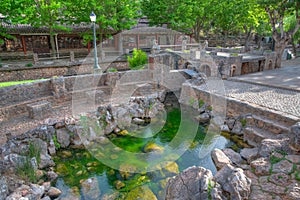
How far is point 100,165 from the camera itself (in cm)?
874

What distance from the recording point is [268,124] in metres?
9.79

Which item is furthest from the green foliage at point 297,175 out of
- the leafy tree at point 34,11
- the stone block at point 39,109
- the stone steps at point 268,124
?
the leafy tree at point 34,11

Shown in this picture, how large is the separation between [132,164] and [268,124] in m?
6.08

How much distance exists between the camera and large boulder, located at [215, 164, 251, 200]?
5.76m

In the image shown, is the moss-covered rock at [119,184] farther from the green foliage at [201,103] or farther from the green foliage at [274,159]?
the green foliage at [201,103]

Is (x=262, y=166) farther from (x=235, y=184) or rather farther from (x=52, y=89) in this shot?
(x=52, y=89)

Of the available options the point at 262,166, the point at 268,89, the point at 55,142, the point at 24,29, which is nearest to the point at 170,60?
the point at 268,89

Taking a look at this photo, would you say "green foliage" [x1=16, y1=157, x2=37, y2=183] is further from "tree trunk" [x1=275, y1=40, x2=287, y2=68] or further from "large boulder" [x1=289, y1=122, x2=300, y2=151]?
"tree trunk" [x1=275, y1=40, x2=287, y2=68]

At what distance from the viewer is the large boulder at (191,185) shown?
6.00 m

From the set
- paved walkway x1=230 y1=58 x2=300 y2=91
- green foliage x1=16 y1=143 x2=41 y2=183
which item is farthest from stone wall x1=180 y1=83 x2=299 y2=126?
green foliage x1=16 y1=143 x2=41 y2=183

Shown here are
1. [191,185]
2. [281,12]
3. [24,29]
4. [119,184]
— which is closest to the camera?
[191,185]

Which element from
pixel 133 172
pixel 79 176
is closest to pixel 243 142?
pixel 133 172

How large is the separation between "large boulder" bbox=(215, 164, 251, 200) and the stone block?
28.2 feet

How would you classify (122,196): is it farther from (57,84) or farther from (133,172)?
(57,84)
